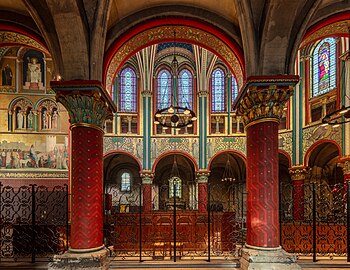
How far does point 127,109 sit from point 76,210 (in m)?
14.2

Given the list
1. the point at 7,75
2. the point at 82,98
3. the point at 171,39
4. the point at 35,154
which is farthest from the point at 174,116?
the point at 7,75

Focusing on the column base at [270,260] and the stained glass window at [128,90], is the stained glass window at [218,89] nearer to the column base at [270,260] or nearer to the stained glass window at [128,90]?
the stained glass window at [128,90]

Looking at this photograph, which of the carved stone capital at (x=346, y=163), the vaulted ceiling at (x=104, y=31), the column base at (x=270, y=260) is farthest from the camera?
the carved stone capital at (x=346, y=163)

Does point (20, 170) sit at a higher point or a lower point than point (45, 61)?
lower

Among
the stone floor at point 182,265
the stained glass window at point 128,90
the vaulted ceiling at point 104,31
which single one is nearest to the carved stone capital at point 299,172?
the stained glass window at point 128,90

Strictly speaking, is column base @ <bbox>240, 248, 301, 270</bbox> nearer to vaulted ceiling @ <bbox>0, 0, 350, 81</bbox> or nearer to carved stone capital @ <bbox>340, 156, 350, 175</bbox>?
vaulted ceiling @ <bbox>0, 0, 350, 81</bbox>

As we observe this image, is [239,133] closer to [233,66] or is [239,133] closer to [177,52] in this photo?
[177,52]

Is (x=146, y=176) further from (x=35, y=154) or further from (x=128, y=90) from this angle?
(x=35, y=154)

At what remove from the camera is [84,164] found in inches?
283

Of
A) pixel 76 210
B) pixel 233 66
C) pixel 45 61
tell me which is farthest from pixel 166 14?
pixel 45 61

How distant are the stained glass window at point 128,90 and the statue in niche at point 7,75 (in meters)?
5.99

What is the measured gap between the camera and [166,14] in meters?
8.63

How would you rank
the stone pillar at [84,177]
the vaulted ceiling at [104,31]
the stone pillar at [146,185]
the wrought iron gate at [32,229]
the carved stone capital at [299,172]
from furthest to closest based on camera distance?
the stone pillar at [146,185] < the carved stone capital at [299,172] < the wrought iron gate at [32,229] < the stone pillar at [84,177] < the vaulted ceiling at [104,31]

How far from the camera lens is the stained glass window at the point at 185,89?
21.1 m
